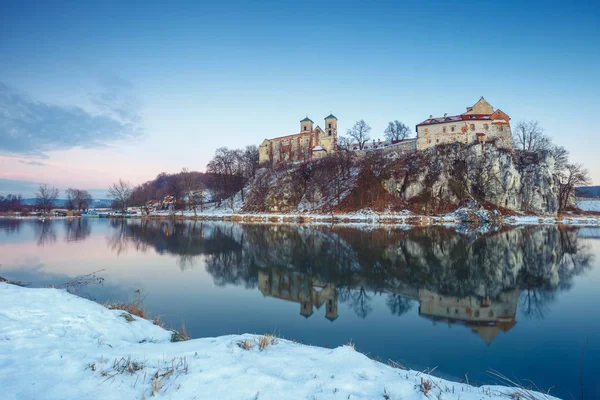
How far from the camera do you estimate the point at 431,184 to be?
53.2 m

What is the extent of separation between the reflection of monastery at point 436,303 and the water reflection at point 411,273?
0.03m

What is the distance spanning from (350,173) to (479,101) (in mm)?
30300

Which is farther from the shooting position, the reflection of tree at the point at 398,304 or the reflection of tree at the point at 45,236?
the reflection of tree at the point at 45,236

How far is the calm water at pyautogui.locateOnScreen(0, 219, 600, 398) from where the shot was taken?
6.67 metres

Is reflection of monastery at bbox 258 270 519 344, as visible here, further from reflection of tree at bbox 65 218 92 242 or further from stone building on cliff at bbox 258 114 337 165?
stone building on cliff at bbox 258 114 337 165

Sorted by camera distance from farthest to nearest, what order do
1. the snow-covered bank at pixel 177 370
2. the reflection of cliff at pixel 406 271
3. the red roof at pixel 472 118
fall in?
1. the red roof at pixel 472 118
2. the reflection of cliff at pixel 406 271
3. the snow-covered bank at pixel 177 370

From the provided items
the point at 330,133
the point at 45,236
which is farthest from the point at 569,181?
the point at 45,236

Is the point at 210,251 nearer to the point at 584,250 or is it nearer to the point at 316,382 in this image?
the point at 316,382

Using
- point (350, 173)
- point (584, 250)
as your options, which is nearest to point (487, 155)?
point (350, 173)

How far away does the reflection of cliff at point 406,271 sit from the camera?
1039 centimetres

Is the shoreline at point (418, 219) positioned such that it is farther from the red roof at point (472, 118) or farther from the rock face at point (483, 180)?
the red roof at point (472, 118)

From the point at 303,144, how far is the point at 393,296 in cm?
7257

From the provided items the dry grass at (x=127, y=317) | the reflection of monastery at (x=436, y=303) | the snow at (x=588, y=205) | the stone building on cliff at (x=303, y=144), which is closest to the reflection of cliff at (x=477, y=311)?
the reflection of monastery at (x=436, y=303)

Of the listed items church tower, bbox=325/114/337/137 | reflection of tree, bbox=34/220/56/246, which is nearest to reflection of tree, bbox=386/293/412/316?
reflection of tree, bbox=34/220/56/246
